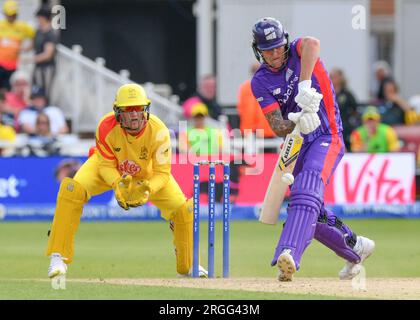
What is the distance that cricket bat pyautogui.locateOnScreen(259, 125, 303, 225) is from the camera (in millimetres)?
9000

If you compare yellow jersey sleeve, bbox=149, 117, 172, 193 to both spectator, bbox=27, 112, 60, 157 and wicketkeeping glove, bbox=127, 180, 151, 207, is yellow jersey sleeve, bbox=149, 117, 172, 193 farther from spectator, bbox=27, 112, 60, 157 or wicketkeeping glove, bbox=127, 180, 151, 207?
spectator, bbox=27, 112, 60, 157

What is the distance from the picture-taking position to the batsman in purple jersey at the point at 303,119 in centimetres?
875

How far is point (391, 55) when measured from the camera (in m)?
24.8

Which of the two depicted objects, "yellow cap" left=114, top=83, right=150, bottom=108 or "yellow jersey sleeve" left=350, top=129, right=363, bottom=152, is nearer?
"yellow cap" left=114, top=83, right=150, bottom=108

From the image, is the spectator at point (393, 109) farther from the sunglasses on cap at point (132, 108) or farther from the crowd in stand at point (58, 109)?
the sunglasses on cap at point (132, 108)

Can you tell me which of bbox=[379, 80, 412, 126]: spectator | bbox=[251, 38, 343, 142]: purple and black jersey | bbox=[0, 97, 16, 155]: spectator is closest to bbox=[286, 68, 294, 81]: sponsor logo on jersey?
bbox=[251, 38, 343, 142]: purple and black jersey

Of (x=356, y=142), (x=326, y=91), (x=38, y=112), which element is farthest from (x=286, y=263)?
(x=38, y=112)

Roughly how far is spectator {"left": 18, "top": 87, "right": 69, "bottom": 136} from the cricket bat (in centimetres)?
821

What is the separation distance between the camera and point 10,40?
58.6 ft

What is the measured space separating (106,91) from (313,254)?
736cm

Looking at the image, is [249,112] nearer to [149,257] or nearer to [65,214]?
[149,257]

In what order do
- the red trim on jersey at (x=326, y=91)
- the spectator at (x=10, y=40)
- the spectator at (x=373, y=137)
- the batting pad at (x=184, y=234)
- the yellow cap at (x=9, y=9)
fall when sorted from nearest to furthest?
1. the red trim on jersey at (x=326, y=91)
2. the batting pad at (x=184, y=234)
3. the spectator at (x=373, y=137)
4. the yellow cap at (x=9, y=9)
5. the spectator at (x=10, y=40)

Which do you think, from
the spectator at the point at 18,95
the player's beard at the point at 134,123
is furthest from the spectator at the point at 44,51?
the player's beard at the point at 134,123
